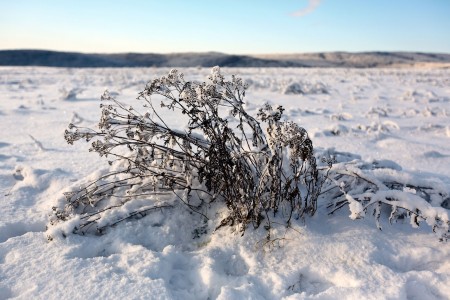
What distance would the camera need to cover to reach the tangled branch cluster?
2.07 meters

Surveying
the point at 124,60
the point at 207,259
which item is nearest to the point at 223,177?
the point at 207,259

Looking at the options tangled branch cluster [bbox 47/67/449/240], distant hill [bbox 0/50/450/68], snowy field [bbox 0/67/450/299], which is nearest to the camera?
snowy field [bbox 0/67/450/299]

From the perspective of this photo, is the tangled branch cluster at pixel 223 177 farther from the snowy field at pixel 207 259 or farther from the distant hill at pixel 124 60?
the distant hill at pixel 124 60

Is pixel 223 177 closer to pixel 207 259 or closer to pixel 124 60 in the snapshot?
pixel 207 259

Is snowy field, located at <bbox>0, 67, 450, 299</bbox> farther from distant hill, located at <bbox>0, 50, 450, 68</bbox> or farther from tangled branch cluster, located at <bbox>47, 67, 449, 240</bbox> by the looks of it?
distant hill, located at <bbox>0, 50, 450, 68</bbox>

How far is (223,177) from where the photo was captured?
2.21m

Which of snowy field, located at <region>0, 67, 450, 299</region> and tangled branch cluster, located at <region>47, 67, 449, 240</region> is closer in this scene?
snowy field, located at <region>0, 67, 450, 299</region>

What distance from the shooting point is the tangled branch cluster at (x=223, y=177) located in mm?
2074

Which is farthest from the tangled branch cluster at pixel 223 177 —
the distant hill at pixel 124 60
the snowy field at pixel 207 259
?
the distant hill at pixel 124 60

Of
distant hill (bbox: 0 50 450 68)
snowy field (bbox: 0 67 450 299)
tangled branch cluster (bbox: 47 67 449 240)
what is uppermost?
tangled branch cluster (bbox: 47 67 449 240)

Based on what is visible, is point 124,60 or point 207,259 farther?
point 124,60

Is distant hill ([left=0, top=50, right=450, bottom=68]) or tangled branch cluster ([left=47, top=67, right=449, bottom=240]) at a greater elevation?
tangled branch cluster ([left=47, top=67, right=449, bottom=240])

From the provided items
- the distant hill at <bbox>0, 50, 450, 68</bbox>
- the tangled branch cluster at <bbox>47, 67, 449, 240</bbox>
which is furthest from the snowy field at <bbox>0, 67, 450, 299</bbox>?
the distant hill at <bbox>0, 50, 450, 68</bbox>

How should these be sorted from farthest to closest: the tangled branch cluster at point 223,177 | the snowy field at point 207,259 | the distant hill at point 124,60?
the distant hill at point 124,60, the tangled branch cluster at point 223,177, the snowy field at point 207,259
